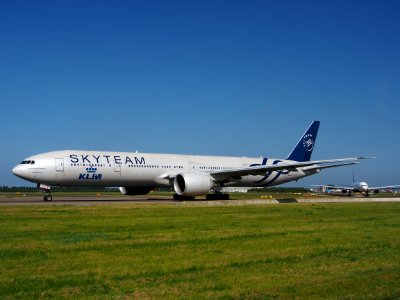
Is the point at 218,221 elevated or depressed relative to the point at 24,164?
depressed

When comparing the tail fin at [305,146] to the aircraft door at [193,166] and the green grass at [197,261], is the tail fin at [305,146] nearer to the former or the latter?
the aircraft door at [193,166]

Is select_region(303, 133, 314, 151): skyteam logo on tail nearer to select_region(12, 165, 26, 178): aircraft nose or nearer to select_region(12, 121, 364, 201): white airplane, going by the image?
select_region(12, 121, 364, 201): white airplane

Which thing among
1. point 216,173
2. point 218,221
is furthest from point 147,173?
point 218,221

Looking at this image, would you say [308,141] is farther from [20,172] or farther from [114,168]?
[20,172]

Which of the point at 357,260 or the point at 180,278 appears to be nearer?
the point at 180,278

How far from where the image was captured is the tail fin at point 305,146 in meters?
49.7

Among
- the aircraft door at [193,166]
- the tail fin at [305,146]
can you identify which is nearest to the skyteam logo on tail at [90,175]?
the aircraft door at [193,166]

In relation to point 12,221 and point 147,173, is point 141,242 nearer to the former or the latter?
point 12,221

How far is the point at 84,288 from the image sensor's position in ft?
23.7

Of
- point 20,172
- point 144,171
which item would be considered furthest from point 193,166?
point 20,172

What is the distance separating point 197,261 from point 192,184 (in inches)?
1006

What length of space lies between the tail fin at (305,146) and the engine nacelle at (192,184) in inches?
617

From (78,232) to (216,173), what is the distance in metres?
24.8

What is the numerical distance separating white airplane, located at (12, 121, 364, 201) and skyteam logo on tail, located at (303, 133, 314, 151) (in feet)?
15.6
